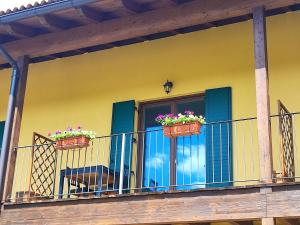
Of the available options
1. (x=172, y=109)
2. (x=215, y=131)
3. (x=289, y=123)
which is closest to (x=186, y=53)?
(x=172, y=109)

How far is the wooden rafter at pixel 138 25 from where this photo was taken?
26.1ft

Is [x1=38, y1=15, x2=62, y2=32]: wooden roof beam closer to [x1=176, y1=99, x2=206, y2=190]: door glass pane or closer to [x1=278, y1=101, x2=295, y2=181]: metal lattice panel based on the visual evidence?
[x1=176, y1=99, x2=206, y2=190]: door glass pane

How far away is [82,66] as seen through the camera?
1102cm

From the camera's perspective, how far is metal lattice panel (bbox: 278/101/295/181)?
7.56m

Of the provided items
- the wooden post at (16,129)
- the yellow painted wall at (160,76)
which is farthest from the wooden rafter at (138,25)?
the yellow painted wall at (160,76)

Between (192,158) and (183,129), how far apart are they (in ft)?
5.93

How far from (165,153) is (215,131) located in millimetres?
1047

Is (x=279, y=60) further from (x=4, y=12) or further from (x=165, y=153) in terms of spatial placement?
(x=4, y=12)

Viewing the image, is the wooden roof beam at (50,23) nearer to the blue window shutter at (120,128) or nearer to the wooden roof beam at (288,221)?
the blue window shutter at (120,128)

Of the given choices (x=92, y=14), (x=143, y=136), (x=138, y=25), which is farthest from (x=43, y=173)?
(x=138, y=25)

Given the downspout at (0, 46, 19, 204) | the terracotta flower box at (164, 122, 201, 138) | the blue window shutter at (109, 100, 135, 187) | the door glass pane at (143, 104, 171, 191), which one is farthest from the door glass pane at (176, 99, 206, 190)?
the downspout at (0, 46, 19, 204)

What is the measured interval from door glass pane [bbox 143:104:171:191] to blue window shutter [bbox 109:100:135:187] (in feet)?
1.12

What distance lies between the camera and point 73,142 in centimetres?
852

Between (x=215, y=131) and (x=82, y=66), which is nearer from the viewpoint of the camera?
(x=215, y=131)
